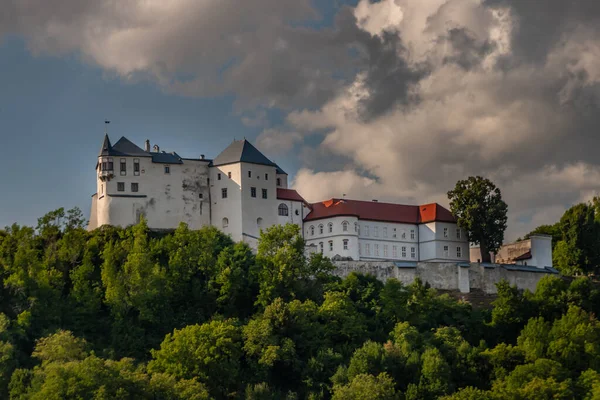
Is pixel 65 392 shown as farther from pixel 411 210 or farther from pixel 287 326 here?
pixel 411 210

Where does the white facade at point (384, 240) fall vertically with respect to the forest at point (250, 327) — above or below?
above

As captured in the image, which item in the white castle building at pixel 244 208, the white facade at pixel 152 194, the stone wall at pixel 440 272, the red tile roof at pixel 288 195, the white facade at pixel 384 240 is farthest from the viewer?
the red tile roof at pixel 288 195

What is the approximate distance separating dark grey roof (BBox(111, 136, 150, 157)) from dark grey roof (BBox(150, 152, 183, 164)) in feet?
2.01

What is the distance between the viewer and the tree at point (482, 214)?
78.2m

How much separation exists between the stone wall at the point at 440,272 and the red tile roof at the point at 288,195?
259 inches

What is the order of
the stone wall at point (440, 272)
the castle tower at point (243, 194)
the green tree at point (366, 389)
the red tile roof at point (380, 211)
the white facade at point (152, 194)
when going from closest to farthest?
the green tree at point (366, 389) → the stone wall at point (440, 272) → the white facade at point (152, 194) → the castle tower at point (243, 194) → the red tile roof at point (380, 211)

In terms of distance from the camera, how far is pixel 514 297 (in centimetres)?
6794

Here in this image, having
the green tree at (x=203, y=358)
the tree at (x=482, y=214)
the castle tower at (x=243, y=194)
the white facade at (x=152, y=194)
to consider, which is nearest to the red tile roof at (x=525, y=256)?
the tree at (x=482, y=214)

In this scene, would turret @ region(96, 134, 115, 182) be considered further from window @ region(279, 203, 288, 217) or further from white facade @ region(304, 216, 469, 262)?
white facade @ region(304, 216, 469, 262)

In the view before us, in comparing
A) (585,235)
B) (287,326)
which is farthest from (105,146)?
(585,235)

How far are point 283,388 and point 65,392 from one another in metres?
12.6

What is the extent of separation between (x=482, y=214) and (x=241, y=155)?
1718cm

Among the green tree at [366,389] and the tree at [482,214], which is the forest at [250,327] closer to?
the green tree at [366,389]

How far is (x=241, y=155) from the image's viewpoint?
250ft
